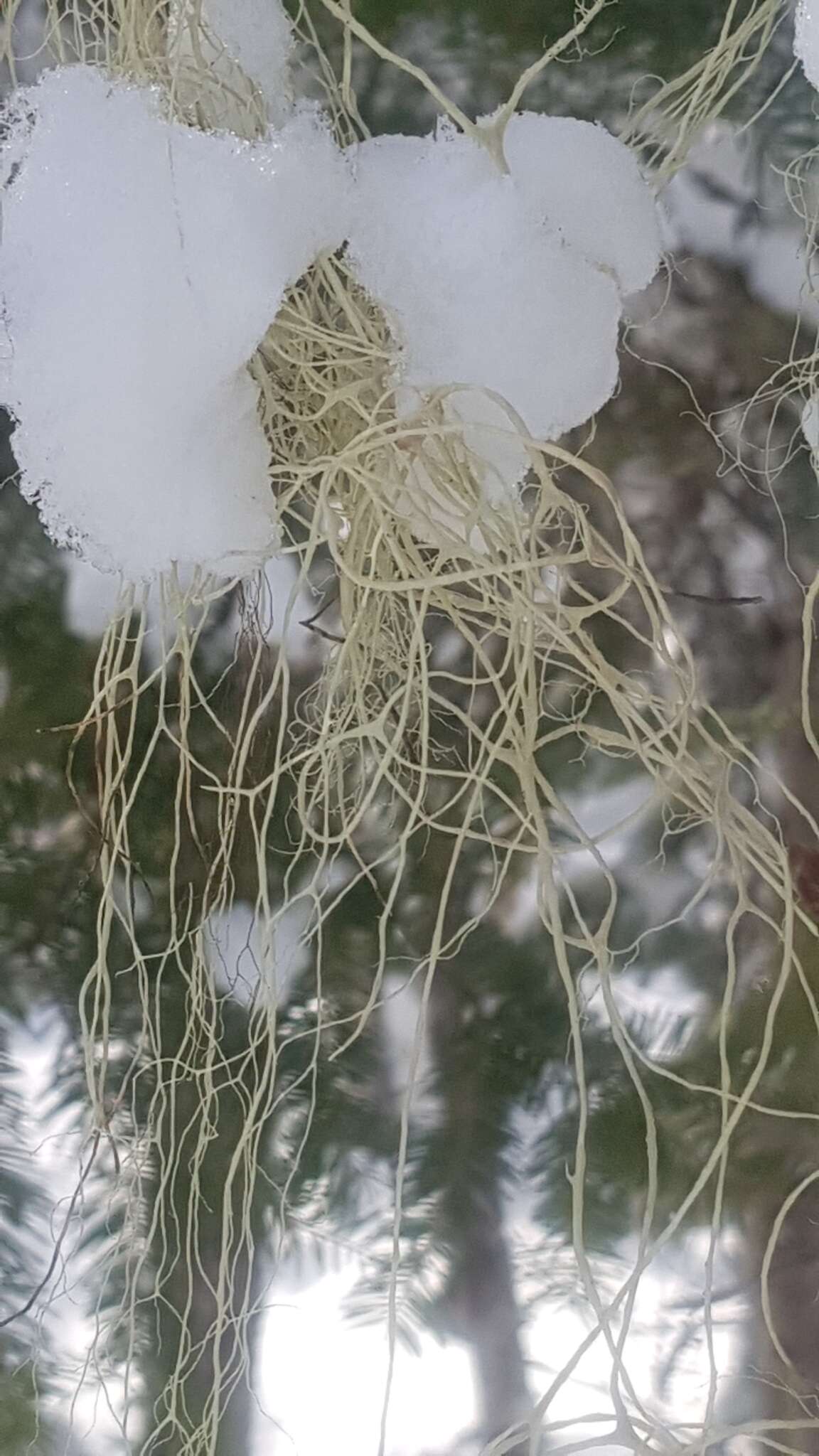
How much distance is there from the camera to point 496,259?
14.2 inches

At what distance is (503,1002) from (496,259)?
34 cm

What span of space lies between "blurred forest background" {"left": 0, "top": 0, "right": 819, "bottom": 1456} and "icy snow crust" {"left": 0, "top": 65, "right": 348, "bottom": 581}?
5.7 inches

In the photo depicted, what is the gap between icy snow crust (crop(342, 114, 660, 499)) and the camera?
0.36 meters

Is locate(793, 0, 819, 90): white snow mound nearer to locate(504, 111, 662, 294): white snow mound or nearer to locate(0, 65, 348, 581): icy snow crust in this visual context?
locate(504, 111, 662, 294): white snow mound

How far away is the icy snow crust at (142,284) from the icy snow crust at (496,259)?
2 centimetres

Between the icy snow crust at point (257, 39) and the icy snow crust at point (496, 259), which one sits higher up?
the icy snow crust at point (257, 39)

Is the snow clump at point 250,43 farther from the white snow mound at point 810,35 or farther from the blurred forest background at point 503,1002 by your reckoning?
the white snow mound at point 810,35

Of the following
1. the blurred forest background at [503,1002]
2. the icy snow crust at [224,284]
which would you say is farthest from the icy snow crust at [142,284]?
the blurred forest background at [503,1002]

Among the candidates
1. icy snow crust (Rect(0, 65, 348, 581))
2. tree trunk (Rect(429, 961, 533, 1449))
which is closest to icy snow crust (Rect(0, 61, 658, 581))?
icy snow crust (Rect(0, 65, 348, 581))

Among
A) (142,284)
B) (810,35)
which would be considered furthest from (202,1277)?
(810,35)

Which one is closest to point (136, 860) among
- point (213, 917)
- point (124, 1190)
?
point (213, 917)

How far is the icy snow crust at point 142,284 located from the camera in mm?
343

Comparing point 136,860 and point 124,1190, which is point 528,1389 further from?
point 136,860

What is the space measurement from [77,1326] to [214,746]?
0.30m
